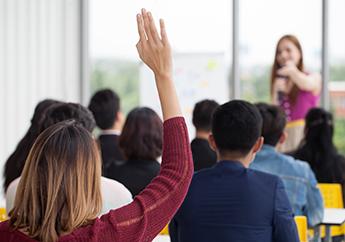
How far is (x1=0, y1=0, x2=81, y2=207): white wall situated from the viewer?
24.4ft

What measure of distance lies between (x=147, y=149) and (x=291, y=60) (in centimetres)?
338

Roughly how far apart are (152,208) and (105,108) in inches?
165

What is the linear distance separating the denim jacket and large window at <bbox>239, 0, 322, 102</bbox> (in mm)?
3409

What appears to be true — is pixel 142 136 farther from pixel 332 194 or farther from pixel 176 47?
pixel 176 47

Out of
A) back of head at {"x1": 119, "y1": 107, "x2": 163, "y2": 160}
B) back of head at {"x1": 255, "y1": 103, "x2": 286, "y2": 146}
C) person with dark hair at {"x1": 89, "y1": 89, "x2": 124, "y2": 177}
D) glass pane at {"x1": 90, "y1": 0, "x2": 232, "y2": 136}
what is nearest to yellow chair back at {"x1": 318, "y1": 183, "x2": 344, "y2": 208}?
back of head at {"x1": 255, "y1": 103, "x2": 286, "y2": 146}

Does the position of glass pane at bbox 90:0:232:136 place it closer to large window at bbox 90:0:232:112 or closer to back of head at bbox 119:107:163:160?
large window at bbox 90:0:232:112

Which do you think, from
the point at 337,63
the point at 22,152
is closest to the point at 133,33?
the point at 337,63

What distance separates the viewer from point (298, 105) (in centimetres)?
A: 757

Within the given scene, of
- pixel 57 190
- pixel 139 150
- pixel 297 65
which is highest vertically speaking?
pixel 297 65

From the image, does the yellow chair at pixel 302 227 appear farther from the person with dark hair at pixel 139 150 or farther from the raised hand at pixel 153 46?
the raised hand at pixel 153 46

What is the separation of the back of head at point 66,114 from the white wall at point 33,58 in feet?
12.0

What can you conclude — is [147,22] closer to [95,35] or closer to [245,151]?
[245,151]

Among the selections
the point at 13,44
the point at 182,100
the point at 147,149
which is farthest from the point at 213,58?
the point at 147,149

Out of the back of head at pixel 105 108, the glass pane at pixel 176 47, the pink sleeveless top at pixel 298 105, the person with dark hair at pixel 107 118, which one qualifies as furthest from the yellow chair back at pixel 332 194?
the glass pane at pixel 176 47
